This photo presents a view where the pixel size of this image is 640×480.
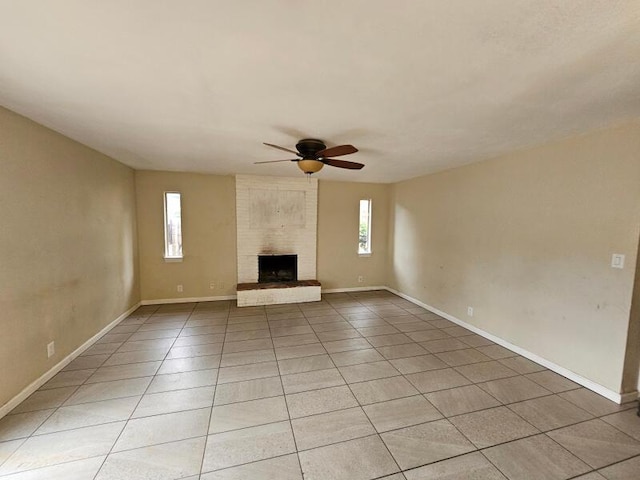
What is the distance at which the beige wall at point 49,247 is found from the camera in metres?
2.06

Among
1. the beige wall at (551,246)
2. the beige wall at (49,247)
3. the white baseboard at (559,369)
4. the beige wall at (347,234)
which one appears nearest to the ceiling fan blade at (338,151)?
the beige wall at (551,246)

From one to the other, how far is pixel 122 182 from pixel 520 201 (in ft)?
17.2

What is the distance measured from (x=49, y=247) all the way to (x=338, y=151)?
2779 mm

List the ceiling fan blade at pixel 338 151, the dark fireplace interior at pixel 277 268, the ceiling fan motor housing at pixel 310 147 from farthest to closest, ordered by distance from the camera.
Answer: the dark fireplace interior at pixel 277 268 → the ceiling fan motor housing at pixel 310 147 → the ceiling fan blade at pixel 338 151

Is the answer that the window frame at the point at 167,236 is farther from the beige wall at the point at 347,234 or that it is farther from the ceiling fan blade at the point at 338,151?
the ceiling fan blade at the point at 338,151

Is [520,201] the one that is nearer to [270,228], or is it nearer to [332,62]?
[332,62]

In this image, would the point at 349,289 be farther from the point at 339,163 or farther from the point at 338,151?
the point at 338,151

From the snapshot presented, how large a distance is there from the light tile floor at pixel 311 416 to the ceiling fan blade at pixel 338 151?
82.1 inches

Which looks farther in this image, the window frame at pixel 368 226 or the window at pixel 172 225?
the window frame at pixel 368 226

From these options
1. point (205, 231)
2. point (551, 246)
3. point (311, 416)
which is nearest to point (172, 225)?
point (205, 231)

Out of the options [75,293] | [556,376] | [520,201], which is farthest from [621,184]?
[75,293]

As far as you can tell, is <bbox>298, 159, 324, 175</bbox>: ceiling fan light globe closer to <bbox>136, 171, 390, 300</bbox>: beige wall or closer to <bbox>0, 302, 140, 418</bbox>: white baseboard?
<bbox>136, 171, 390, 300</bbox>: beige wall

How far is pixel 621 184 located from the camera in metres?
2.22

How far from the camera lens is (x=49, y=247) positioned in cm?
247
